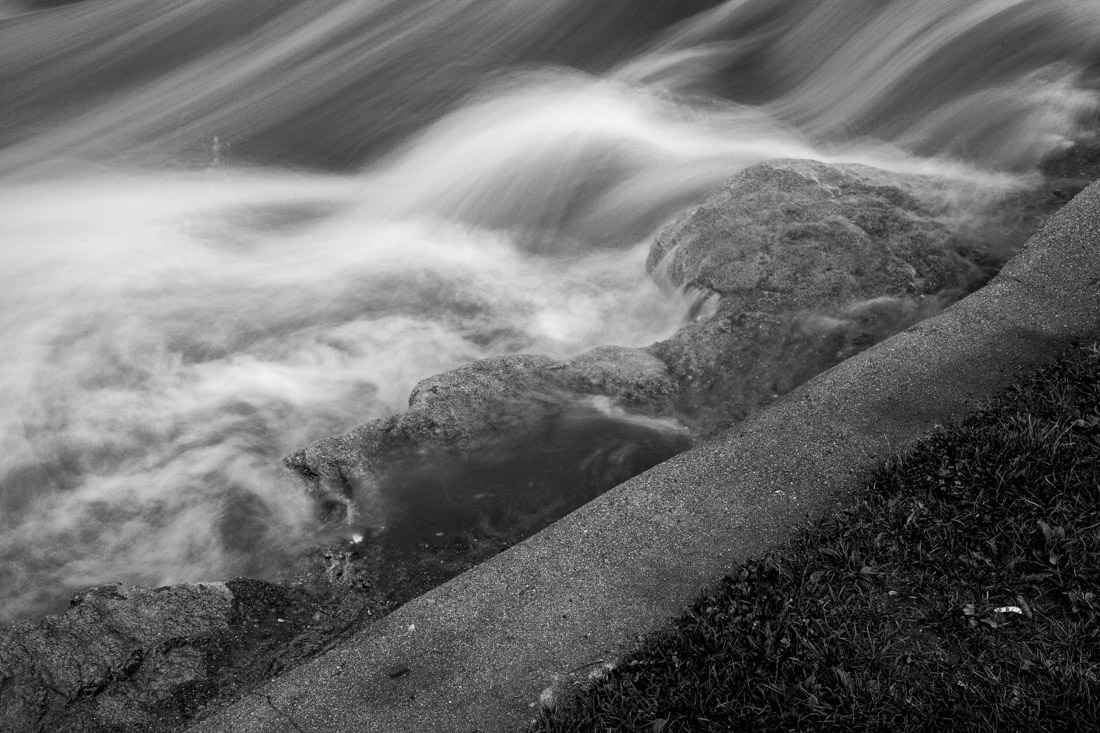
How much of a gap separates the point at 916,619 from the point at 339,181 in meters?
7.93

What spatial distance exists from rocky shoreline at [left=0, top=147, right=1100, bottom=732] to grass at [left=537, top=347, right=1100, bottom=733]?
1.56 meters

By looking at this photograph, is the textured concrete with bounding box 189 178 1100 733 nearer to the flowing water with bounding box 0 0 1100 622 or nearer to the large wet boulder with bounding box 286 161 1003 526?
the large wet boulder with bounding box 286 161 1003 526

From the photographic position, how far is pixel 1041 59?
9.22 meters

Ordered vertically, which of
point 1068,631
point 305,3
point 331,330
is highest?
point 305,3

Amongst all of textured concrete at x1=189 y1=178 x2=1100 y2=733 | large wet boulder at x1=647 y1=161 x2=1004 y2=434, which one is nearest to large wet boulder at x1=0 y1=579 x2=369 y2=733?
textured concrete at x1=189 y1=178 x2=1100 y2=733

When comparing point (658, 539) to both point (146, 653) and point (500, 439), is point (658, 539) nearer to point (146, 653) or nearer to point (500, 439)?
point (500, 439)

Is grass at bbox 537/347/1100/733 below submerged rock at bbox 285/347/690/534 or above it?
above

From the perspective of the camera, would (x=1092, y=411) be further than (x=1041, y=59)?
No

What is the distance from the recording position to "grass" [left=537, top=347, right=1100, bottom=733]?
11.9 ft

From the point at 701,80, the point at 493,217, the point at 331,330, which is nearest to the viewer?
the point at 331,330

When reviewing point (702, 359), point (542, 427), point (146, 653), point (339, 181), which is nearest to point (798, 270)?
point (702, 359)

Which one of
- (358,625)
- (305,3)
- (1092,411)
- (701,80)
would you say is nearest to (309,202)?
(305,3)

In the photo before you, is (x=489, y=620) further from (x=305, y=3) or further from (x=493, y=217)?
(x=305, y=3)

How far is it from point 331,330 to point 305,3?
611 cm
